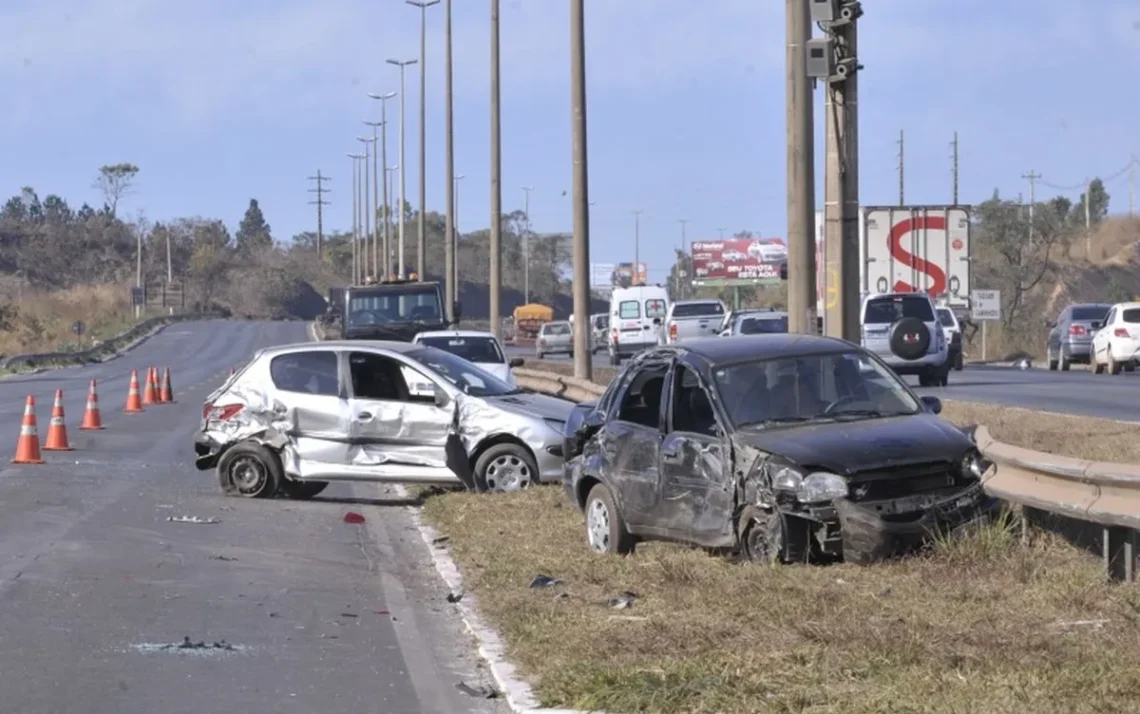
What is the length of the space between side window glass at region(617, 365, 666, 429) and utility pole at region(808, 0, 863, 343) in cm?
413

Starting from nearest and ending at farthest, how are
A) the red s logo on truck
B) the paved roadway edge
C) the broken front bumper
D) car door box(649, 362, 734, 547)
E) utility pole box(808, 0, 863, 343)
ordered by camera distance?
the paved roadway edge, the broken front bumper, car door box(649, 362, 734, 547), utility pole box(808, 0, 863, 343), the red s logo on truck

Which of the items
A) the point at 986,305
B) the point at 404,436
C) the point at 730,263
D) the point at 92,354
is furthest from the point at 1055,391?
the point at 730,263

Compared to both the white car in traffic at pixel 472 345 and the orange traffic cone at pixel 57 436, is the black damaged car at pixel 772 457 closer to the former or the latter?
the orange traffic cone at pixel 57 436

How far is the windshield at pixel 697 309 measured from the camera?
4706 cm

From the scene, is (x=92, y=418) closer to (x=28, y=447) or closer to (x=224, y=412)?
(x=28, y=447)

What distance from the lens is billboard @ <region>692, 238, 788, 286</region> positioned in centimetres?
10412

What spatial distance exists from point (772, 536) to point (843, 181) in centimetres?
605

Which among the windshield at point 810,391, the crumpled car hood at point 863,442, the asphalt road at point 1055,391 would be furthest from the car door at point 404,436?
the asphalt road at point 1055,391

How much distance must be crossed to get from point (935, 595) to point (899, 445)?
126 centimetres

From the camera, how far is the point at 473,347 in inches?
1081

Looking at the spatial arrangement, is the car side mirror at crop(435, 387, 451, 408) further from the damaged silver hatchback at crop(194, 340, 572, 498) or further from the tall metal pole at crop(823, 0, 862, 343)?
the tall metal pole at crop(823, 0, 862, 343)

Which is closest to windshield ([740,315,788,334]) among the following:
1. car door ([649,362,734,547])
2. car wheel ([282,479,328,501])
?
car wheel ([282,479,328,501])

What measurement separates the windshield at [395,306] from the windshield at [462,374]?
2036 cm

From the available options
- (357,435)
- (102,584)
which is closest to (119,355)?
(357,435)
